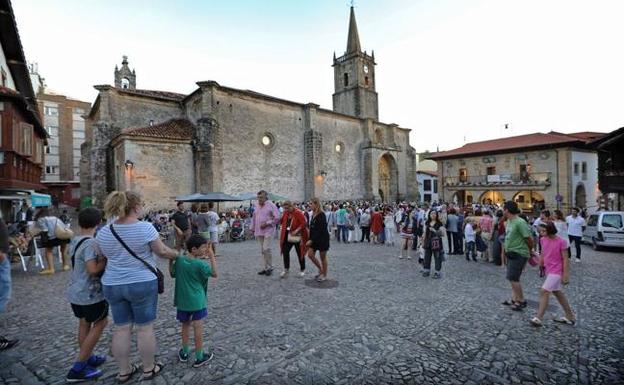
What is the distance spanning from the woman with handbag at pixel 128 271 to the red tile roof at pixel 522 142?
32.2 meters

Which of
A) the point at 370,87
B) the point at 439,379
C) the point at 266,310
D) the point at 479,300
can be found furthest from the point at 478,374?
the point at 370,87

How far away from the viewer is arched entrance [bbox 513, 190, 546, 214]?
27038 millimetres

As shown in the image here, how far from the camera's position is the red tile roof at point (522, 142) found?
25703 mm

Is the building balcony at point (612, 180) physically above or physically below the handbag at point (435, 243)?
above

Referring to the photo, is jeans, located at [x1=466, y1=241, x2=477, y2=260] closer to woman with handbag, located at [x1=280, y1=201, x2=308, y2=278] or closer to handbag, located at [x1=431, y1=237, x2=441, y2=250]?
handbag, located at [x1=431, y1=237, x2=441, y2=250]

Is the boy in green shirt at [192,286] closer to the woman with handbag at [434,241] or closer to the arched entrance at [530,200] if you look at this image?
the woman with handbag at [434,241]

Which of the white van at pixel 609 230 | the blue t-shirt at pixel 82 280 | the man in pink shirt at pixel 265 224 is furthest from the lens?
the white van at pixel 609 230

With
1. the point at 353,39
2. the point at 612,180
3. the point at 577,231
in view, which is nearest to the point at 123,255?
the point at 577,231

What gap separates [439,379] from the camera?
285cm

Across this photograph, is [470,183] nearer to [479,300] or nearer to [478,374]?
[479,300]

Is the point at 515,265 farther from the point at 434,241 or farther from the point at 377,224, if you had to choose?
the point at 377,224

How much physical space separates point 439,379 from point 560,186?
3077 cm

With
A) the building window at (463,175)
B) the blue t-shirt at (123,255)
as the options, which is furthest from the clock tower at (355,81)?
the blue t-shirt at (123,255)

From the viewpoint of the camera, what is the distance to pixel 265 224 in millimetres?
6711
